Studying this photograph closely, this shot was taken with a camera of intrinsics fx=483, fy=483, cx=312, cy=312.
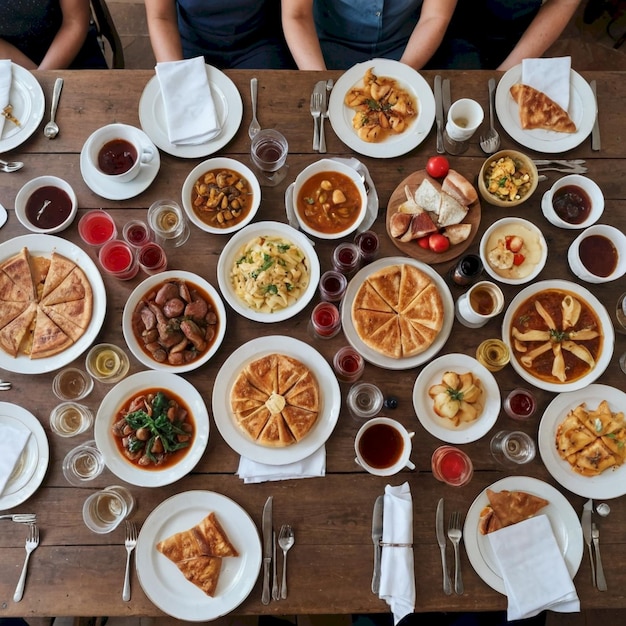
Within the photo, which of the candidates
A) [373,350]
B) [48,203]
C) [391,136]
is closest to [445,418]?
[373,350]

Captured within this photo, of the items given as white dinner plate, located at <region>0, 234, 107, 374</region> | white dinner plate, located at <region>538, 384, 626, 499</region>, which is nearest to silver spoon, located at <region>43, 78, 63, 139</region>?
white dinner plate, located at <region>0, 234, 107, 374</region>

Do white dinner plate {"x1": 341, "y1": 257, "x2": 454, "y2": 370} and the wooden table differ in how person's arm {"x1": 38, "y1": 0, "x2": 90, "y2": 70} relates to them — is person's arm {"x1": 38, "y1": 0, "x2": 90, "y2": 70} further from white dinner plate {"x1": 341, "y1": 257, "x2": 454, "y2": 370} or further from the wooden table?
white dinner plate {"x1": 341, "y1": 257, "x2": 454, "y2": 370}

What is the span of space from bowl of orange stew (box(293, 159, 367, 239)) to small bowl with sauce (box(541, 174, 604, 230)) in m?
0.95

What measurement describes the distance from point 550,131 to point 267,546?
99.1 inches

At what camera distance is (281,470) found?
2.19 m

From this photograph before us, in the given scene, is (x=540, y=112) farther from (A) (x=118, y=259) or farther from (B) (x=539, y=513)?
(A) (x=118, y=259)

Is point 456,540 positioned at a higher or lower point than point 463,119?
lower

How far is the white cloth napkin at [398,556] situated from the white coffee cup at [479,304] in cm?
82

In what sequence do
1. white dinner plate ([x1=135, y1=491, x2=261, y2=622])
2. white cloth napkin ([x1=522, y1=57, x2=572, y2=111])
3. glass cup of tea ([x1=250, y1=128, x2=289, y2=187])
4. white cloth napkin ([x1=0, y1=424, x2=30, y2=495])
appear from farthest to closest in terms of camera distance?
white cloth napkin ([x1=522, y1=57, x2=572, y2=111]) < glass cup of tea ([x1=250, y1=128, x2=289, y2=187]) < white cloth napkin ([x1=0, y1=424, x2=30, y2=495]) < white dinner plate ([x1=135, y1=491, x2=261, y2=622])

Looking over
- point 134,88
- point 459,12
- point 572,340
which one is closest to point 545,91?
point 459,12

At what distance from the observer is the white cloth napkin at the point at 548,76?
103 inches

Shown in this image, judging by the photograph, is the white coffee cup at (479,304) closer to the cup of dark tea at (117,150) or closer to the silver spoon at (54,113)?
the cup of dark tea at (117,150)

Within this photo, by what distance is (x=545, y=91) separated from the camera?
8.57 ft

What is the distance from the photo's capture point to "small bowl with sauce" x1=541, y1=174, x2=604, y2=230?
2432 mm
